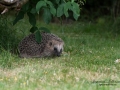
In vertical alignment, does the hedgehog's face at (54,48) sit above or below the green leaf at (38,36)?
below

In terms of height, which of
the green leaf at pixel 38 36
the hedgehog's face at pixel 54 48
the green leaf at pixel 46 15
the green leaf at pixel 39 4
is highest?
the green leaf at pixel 39 4

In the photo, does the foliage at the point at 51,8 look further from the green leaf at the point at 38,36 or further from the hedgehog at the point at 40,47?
the hedgehog at the point at 40,47

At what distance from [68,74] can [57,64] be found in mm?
826

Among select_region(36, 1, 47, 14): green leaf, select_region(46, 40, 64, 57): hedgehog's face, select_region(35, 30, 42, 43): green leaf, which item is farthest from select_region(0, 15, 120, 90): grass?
select_region(36, 1, 47, 14): green leaf

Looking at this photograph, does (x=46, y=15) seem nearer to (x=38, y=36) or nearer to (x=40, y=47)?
(x=38, y=36)

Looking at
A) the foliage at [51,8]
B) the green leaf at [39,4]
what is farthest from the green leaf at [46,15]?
the green leaf at [39,4]

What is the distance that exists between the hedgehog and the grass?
0.21m

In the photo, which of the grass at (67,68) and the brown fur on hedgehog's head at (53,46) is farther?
the brown fur on hedgehog's head at (53,46)

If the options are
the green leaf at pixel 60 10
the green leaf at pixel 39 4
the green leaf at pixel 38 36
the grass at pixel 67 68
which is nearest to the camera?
the grass at pixel 67 68

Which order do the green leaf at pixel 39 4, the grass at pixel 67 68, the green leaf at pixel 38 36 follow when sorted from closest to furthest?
the grass at pixel 67 68 → the green leaf at pixel 39 4 → the green leaf at pixel 38 36

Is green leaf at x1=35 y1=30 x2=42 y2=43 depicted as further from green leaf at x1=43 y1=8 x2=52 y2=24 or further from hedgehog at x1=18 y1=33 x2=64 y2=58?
green leaf at x1=43 y1=8 x2=52 y2=24

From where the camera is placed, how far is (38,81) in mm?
5430

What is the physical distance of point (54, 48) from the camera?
7.59m

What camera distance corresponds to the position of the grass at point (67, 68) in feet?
17.2
